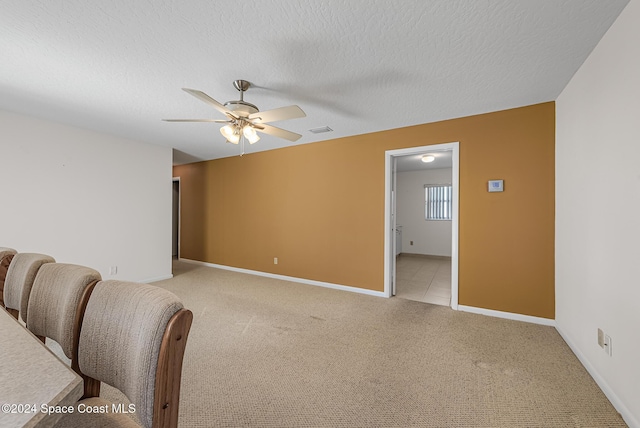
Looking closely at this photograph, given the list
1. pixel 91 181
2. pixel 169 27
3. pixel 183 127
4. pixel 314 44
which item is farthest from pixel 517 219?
pixel 91 181

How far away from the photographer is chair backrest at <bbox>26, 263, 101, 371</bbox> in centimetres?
97

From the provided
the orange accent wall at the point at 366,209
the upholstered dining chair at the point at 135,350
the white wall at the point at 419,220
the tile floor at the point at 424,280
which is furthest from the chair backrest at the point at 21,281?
the white wall at the point at 419,220

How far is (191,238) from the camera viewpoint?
6441 millimetres

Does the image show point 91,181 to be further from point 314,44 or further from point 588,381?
point 588,381

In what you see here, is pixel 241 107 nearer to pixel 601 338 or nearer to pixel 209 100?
pixel 209 100

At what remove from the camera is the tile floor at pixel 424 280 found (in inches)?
156

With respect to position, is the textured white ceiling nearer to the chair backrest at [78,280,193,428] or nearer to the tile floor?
the chair backrest at [78,280,193,428]

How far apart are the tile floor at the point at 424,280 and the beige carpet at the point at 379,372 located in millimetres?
523

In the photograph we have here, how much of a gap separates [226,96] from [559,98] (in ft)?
11.5

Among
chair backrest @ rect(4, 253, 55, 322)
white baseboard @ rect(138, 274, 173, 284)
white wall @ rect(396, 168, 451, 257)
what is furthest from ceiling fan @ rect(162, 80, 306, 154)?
white wall @ rect(396, 168, 451, 257)

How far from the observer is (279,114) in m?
2.21

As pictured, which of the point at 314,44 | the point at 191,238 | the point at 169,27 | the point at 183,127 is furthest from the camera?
the point at 191,238

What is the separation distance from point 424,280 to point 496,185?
7.82 feet

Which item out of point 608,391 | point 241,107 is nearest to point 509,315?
point 608,391
